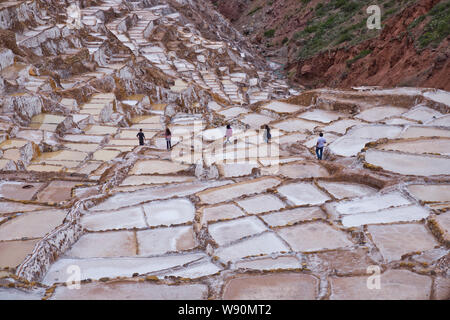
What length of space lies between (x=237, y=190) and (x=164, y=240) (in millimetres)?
1800

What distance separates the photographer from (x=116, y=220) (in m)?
6.45

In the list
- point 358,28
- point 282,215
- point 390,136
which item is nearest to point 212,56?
point 358,28

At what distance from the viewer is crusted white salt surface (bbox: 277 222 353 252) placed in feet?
17.0

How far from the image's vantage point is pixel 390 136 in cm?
927

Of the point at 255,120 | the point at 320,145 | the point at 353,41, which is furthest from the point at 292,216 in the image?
the point at 353,41

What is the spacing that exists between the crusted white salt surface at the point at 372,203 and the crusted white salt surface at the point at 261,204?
908 mm

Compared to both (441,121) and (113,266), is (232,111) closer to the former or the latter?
(441,121)

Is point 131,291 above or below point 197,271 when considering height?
above

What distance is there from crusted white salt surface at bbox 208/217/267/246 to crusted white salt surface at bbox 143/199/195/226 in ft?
2.35

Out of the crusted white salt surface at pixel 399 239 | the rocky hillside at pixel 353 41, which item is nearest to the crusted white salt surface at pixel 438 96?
the rocky hillside at pixel 353 41

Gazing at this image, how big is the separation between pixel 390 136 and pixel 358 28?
2059 cm

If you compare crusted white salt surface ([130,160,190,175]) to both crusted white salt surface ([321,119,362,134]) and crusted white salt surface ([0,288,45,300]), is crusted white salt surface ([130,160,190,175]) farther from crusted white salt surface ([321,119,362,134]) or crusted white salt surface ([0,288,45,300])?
crusted white salt surface ([0,288,45,300])

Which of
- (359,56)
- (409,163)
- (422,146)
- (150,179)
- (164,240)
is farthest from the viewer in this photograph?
(359,56)

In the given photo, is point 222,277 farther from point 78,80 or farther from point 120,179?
point 78,80
